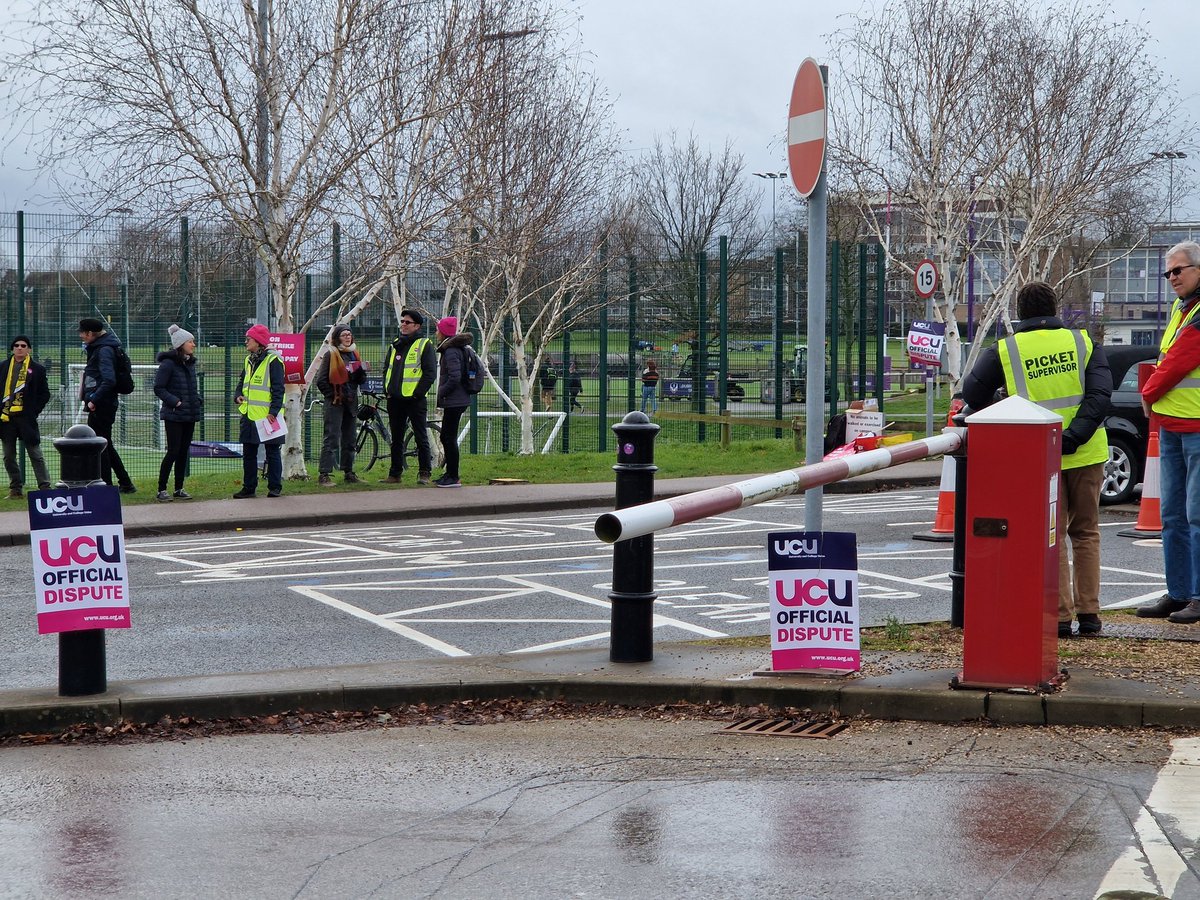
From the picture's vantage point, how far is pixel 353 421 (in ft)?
62.4

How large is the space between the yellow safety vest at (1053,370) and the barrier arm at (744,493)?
0.44 m

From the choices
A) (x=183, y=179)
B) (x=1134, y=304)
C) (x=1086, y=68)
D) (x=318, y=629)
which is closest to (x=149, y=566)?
(x=318, y=629)

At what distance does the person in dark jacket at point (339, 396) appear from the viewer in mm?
18344

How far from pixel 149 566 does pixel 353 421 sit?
7.00 metres

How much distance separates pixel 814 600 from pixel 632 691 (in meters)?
0.95

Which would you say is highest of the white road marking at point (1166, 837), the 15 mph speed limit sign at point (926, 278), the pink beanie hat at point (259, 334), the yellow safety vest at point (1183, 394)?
the 15 mph speed limit sign at point (926, 278)

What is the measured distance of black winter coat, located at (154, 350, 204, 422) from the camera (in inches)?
663

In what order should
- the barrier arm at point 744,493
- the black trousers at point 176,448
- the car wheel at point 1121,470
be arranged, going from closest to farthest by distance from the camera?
1. the barrier arm at point 744,493
2. the car wheel at point 1121,470
3. the black trousers at point 176,448

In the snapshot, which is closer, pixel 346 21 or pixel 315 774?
pixel 315 774

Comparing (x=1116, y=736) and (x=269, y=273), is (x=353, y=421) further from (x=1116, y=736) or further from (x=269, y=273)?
(x=1116, y=736)

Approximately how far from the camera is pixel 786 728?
6.32 metres

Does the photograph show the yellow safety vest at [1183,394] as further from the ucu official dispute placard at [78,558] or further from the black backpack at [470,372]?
the black backpack at [470,372]

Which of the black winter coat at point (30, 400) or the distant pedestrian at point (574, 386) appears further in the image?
the distant pedestrian at point (574, 386)

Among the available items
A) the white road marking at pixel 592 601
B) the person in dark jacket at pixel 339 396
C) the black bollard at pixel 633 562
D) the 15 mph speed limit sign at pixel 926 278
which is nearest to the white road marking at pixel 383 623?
the white road marking at pixel 592 601
